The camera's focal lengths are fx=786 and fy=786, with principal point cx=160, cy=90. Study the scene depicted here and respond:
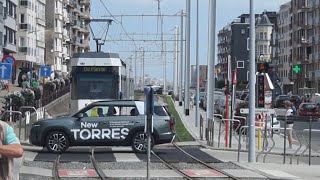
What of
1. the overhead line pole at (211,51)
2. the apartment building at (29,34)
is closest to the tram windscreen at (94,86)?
the overhead line pole at (211,51)

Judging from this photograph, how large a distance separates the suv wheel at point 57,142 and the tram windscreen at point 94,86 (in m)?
7.75

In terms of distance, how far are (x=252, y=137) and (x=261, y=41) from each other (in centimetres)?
14785

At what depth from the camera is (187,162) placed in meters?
22.7

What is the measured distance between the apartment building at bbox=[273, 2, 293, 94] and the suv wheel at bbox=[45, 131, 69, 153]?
11105cm

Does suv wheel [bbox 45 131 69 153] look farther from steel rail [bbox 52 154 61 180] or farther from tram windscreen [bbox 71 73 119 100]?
tram windscreen [bbox 71 73 119 100]

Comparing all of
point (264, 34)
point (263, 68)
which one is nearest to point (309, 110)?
point (263, 68)

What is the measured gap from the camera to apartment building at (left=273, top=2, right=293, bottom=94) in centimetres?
13825

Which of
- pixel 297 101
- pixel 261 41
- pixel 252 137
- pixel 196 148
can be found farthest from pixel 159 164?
pixel 261 41

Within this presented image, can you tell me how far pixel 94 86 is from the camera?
32.9 metres

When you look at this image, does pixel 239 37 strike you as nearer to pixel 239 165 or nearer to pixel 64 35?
pixel 64 35

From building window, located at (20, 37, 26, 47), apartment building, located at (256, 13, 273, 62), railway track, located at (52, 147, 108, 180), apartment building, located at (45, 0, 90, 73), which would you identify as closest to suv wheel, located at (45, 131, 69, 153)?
railway track, located at (52, 147, 108, 180)

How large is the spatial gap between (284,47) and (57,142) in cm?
12205

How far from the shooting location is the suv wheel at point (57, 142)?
24938 millimetres

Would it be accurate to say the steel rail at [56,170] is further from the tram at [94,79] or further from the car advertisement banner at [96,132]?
the tram at [94,79]
